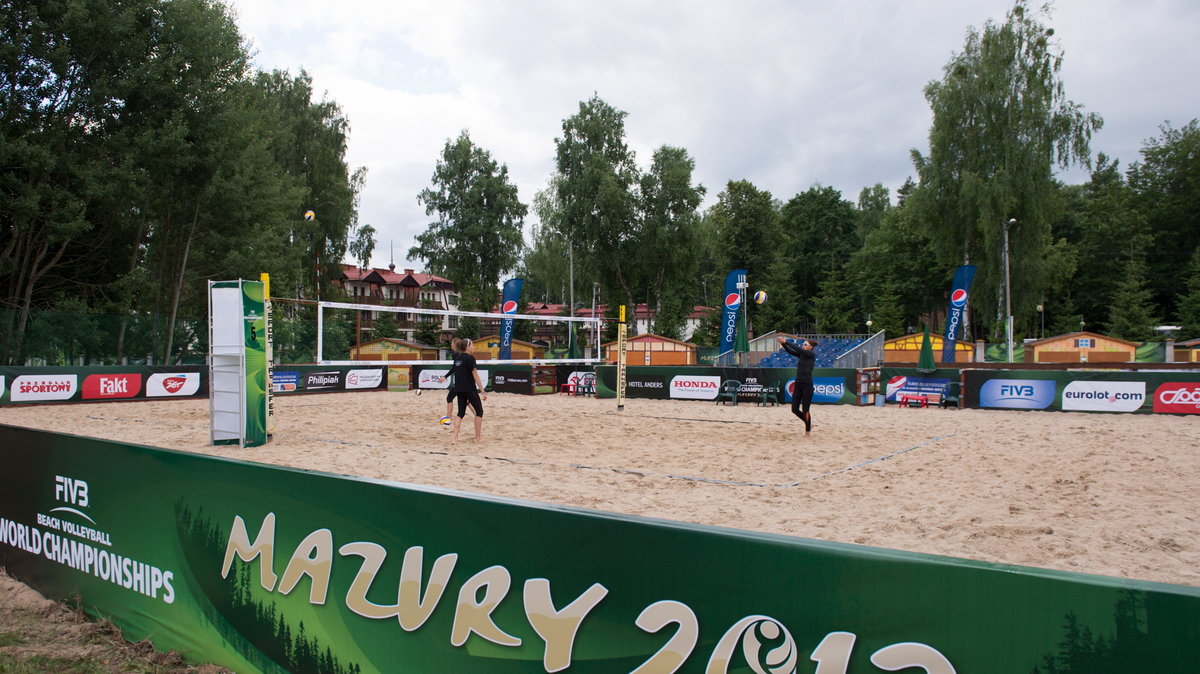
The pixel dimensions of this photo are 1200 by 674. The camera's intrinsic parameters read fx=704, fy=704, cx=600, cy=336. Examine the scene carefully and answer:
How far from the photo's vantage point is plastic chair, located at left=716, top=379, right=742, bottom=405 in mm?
18609

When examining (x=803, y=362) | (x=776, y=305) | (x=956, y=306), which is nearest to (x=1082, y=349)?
(x=956, y=306)

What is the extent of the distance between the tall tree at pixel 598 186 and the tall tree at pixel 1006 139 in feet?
53.6

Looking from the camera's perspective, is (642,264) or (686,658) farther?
(642,264)

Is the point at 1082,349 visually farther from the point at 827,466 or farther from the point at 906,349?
the point at 827,466

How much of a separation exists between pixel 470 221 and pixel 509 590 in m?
43.7

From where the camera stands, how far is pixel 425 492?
2641 mm

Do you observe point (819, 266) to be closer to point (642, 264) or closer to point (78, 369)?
point (642, 264)

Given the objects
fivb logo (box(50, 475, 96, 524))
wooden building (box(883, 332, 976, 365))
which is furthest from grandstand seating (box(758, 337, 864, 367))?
fivb logo (box(50, 475, 96, 524))

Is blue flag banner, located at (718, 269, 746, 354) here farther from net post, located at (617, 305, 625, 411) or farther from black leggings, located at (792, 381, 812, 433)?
black leggings, located at (792, 381, 812, 433)

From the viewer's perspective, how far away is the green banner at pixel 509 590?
1.60 m

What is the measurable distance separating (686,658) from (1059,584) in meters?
0.97

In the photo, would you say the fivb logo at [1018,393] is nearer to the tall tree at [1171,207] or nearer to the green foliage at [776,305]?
the green foliage at [776,305]

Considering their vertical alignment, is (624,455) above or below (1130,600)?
below

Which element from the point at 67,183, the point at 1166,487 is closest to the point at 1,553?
the point at 1166,487
